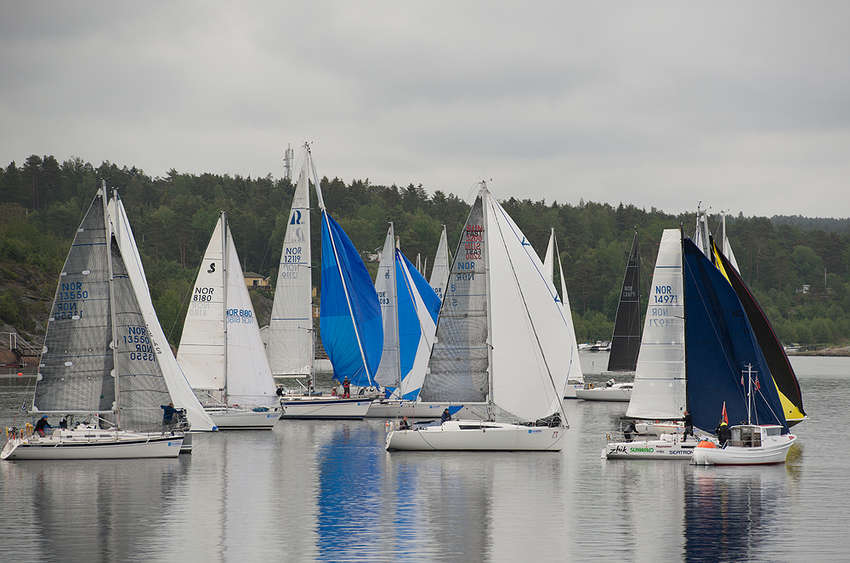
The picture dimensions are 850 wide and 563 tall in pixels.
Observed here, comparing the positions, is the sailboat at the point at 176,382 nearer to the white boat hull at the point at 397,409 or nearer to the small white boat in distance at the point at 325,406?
the small white boat in distance at the point at 325,406

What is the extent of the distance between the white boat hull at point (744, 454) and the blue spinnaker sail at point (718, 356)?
859 mm

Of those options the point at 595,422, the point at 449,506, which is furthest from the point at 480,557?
the point at 595,422

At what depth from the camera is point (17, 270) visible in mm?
146250

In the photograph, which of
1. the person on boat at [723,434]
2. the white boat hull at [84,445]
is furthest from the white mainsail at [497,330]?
the white boat hull at [84,445]

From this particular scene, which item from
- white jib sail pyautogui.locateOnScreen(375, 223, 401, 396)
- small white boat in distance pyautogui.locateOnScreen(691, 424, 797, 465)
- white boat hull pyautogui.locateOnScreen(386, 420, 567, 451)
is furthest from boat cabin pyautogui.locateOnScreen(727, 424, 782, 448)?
white jib sail pyautogui.locateOnScreen(375, 223, 401, 396)

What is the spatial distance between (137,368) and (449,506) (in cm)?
1414

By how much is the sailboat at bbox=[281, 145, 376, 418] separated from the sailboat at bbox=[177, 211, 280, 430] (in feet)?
13.1

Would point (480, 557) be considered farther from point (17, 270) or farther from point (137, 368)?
point (17, 270)

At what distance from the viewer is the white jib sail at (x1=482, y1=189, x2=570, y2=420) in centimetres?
4456

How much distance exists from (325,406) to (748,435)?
23.4m

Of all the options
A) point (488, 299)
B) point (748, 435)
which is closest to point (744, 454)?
point (748, 435)

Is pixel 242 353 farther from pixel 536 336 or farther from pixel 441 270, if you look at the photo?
pixel 441 270

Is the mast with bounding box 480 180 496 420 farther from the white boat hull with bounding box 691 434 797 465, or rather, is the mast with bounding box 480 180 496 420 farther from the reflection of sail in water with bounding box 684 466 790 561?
the reflection of sail in water with bounding box 684 466 790 561

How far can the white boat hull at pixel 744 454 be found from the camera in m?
41.5
